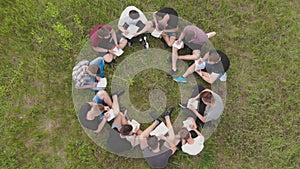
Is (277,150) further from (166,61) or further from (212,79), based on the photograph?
(166,61)

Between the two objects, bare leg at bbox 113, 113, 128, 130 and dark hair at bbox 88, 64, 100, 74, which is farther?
bare leg at bbox 113, 113, 128, 130

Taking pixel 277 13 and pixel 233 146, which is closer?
pixel 233 146

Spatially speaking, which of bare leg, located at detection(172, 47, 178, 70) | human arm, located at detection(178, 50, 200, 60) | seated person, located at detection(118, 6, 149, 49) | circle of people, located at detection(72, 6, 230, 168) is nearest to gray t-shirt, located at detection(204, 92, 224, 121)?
circle of people, located at detection(72, 6, 230, 168)

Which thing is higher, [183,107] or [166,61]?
[166,61]

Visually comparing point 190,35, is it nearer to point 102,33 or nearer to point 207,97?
point 207,97

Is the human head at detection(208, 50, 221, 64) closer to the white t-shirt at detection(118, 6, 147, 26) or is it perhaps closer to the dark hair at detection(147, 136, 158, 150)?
the white t-shirt at detection(118, 6, 147, 26)

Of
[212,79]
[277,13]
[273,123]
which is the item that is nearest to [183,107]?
[212,79]

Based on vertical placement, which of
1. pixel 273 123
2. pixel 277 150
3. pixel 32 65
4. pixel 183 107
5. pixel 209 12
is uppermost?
pixel 209 12
